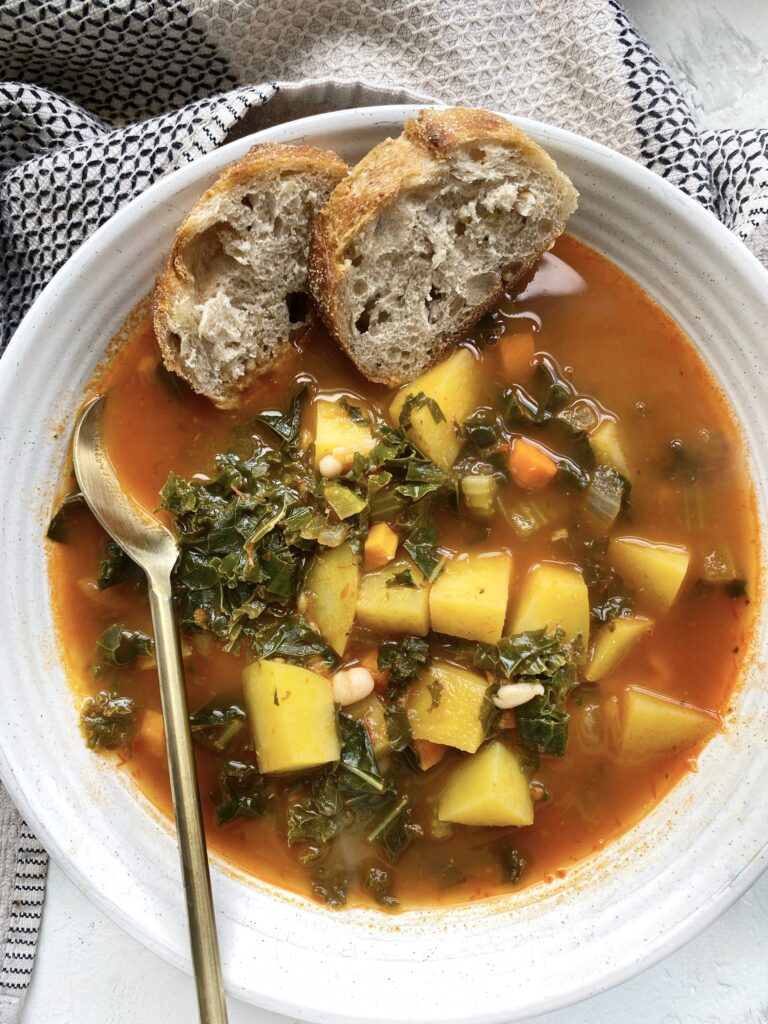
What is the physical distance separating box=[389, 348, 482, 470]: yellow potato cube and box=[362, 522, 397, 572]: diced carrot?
302 millimetres

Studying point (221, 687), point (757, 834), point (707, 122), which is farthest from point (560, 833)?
point (707, 122)

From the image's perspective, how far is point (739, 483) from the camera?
3217mm

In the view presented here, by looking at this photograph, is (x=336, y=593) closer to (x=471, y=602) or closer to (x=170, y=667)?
(x=471, y=602)

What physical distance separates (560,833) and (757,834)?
0.68 metres

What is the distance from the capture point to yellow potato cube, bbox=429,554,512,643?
3.01m

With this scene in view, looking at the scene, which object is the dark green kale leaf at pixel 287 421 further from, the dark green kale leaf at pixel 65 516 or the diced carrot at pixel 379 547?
the dark green kale leaf at pixel 65 516

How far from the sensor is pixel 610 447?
10.4 feet

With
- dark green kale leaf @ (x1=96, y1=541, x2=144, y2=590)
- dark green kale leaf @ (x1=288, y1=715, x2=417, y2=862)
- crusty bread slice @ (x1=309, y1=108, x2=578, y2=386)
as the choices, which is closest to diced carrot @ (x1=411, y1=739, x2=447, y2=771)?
dark green kale leaf @ (x1=288, y1=715, x2=417, y2=862)

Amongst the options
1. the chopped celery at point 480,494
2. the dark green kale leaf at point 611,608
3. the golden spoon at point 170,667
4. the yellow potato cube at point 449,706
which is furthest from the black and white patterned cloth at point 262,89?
the yellow potato cube at point 449,706

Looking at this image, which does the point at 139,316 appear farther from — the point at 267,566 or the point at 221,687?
the point at 221,687

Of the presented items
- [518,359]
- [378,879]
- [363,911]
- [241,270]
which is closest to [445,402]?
[518,359]

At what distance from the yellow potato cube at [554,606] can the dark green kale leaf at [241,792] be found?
40.9 inches

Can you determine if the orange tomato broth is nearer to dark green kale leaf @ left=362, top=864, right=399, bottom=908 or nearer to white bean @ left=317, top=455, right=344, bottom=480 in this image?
dark green kale leaf @ left=362, top=864, right=399, bottom=908

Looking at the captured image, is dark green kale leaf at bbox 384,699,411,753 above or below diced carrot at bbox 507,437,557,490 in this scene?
below
